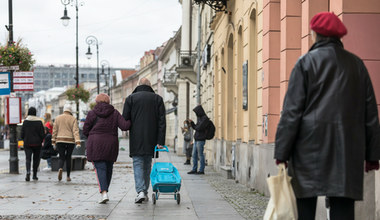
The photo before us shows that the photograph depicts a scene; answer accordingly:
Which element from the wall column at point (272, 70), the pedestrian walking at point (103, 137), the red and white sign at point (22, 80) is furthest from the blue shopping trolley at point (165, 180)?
the red and white sign at point (22, 80)

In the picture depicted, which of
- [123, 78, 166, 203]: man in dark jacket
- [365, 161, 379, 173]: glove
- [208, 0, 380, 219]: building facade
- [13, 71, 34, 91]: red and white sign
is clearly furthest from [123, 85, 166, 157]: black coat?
[13, 71, 34, 91]: red and white sign

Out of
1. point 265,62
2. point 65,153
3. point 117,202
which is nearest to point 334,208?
point 117,202

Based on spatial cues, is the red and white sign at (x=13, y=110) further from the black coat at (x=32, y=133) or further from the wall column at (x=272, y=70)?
the wall column at (x=272, y=70)

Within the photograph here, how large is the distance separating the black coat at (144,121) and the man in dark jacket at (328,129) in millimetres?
6077

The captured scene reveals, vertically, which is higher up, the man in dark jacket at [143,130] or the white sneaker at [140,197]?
the man in dark jacket at [143,130]

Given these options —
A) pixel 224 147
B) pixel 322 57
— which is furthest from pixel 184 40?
pixel 322 57

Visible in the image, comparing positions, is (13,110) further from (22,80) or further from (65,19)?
(65,19)

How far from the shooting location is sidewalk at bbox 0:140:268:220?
30.2 feet

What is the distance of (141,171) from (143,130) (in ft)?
2.08

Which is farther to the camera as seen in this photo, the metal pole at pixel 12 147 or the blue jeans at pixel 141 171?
the metal pole at pixel 12 147

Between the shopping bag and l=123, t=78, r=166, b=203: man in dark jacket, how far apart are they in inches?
242

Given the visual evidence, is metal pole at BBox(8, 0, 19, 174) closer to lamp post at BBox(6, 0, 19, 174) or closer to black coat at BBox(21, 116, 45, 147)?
lamp post at BBox(6, 0, 19, 174)

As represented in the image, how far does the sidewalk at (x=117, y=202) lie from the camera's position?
9.21 metres

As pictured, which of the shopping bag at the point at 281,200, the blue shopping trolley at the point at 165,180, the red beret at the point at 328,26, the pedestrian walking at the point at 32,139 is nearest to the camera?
the shopping bag at the point at 281,200
